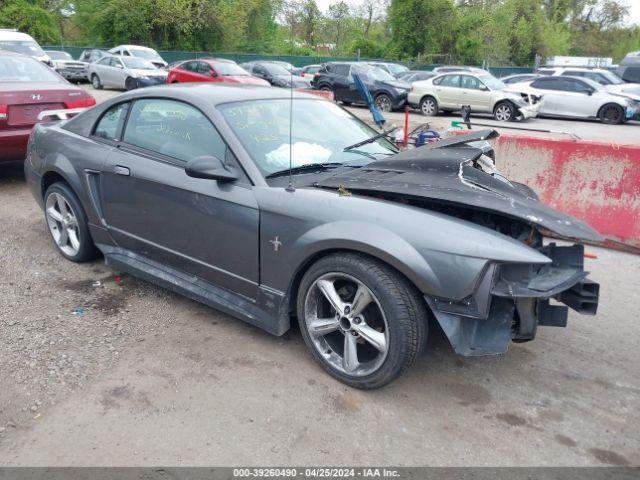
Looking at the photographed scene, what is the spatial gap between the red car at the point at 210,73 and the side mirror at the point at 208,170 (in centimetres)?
1602

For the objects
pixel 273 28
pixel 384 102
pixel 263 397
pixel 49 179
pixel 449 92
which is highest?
pixel 273 28

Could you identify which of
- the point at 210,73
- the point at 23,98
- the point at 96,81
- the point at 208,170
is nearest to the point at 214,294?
the point at 208,170

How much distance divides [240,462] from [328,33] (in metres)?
67.7

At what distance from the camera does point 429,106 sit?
59.6 ft

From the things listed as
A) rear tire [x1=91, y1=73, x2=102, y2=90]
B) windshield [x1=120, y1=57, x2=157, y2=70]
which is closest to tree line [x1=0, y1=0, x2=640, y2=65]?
rear tire [x1=91, y1=73, x2=102, y2=90]

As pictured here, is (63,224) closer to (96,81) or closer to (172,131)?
(172,131)

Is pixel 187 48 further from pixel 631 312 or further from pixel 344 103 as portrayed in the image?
pixel 631 312

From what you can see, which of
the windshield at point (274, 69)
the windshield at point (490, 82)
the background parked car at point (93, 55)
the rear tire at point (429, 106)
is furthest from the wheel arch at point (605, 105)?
the background parked car at point (93, 55)

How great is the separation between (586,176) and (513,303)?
3.35 meters

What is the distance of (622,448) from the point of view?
2605 millimetres

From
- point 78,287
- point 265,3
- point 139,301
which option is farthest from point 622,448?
point 265,3

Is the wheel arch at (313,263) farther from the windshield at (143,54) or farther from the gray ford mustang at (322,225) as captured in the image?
the windshield at (143,54)

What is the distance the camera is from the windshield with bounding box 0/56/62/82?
261 inches

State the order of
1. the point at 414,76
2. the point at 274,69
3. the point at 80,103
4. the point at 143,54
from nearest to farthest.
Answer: the point at 80,103 < the point at 414,76 < the point at 274,69 < the point at 143,54
